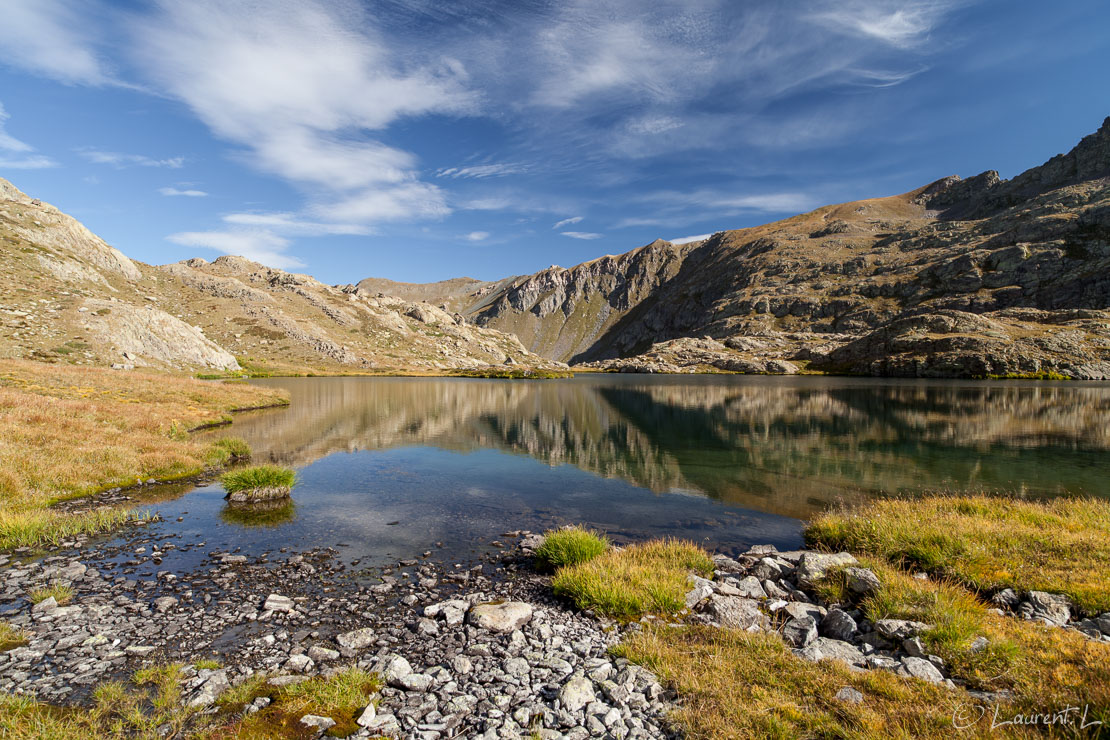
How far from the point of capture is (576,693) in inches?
308

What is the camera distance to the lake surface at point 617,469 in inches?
782

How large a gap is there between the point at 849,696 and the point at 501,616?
7.05m

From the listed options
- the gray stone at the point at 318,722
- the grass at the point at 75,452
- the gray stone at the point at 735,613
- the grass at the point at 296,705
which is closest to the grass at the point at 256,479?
the grass at the point at 75,452

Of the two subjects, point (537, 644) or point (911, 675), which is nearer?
point (911, 675)

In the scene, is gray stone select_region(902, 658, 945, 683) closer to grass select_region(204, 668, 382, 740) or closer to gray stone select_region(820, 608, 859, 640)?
gray stone select_region(820, 608, 859, 640)

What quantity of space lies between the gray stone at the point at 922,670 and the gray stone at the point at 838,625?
5.27 feet

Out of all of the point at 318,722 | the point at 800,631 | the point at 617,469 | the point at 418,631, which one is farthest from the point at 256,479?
the point at 800,631

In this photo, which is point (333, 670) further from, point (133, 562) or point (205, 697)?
point (133, 562)

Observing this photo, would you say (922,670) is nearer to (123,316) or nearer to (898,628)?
(898,628)

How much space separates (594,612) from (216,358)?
415ft

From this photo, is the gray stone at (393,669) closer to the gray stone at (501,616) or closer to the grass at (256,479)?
the gray stone at (501,616)

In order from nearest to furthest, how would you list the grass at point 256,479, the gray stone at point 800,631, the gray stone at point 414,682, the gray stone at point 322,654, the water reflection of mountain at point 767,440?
the gray stone at point 414,682, the gray stone at point 322,654, the gray stone at point 800,631, the grass at point 256,479, the water reflection of mountain at point 767,440

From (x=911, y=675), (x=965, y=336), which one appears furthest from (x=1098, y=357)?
(x=911, y=675)

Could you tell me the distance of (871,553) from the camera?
1518cm
